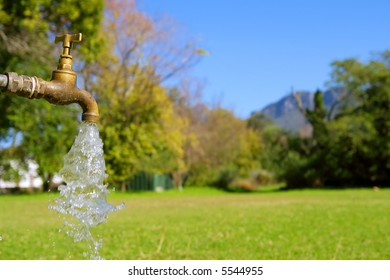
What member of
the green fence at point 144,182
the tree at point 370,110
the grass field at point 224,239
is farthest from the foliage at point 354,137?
the grass field at point 224,239

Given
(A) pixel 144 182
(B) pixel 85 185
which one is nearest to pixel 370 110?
(A) pixel 144 182

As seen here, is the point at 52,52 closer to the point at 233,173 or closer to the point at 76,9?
the point at 76,9

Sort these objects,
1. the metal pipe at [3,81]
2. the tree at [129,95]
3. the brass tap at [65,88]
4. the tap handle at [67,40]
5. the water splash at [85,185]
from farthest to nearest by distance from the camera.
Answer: the tree at [129,95] → the water splash at [85,185] → the tap handle at [67,40] → the brass tap at [65,88] → the metal pipe at [3,81]

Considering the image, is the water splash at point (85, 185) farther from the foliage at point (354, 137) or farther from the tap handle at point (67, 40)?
the foliage at point (354, 137)

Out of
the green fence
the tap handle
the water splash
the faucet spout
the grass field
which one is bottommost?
the grass field

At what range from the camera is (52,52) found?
14148 millimetres

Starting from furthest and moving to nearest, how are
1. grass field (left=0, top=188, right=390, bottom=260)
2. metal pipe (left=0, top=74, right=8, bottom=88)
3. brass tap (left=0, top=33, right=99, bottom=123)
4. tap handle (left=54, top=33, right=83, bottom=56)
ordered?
1. grass field (left=0, top=188, right=390, bottom=260)
2. tap handle (left=54, top=33, right=83, bottom=56)
3. brass tap (left=0, top=33, right=99, bottom=123)
4. metal pipe (left=0, top=74, right=8, bottom=88)

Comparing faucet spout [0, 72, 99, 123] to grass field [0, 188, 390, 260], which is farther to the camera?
grass field [0, 188, 390, 260]

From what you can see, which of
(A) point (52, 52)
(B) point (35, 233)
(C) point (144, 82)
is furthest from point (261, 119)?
(B) point (35, 233)

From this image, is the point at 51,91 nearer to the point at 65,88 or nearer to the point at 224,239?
the point at 65,88

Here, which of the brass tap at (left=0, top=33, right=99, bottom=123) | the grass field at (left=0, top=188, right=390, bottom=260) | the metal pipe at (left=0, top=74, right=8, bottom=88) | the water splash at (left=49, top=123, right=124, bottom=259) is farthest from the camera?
the grass field at (left=0, top=188, right=390, bottom=260)

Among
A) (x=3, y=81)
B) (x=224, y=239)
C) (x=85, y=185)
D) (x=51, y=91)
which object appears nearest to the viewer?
(x=3, y=81)

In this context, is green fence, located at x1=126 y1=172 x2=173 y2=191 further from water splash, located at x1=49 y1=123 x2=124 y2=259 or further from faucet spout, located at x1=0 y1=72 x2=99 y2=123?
faucet spout, located at x1=0 y1=72 x2=99 y2=123

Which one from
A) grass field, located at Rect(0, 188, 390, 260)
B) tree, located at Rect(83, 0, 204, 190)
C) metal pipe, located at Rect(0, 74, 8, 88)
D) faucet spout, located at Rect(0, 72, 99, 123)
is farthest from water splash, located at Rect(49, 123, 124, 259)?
Result: tree, located at Rect(83, 0, 204, 190)
